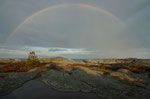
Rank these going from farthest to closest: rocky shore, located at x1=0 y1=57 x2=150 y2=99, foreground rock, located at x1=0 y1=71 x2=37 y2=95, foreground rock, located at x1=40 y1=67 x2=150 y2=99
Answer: foreground rock, located at x1=0 y1=71 x2=37 y2=95, rocky shore, located at x1=0 y1=57 x2=150 y2=99, foreground rock, located at x1=40 y1=67 x2=150 y2=99

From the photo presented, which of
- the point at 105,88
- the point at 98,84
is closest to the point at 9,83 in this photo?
the point at 98,84

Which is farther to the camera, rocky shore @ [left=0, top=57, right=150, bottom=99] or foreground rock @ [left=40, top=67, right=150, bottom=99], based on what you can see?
rocky shore @ [left=0, top=57, right=150, bottom=99]

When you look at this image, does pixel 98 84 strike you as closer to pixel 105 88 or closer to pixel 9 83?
pixel 105 88

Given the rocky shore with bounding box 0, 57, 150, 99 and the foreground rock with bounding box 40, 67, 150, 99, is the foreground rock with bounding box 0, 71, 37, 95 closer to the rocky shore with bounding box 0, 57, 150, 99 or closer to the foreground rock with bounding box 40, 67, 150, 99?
the rocky shore with bounding box 0, 57, 150, 99

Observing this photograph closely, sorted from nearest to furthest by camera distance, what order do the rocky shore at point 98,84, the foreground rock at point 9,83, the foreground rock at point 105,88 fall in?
the foreground rock at point 105,88, the rocky shore at point 98,84, the foreground rock at point 9,83

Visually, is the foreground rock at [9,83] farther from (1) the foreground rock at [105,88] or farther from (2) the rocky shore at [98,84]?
(1) the foreground rock at [105,88]

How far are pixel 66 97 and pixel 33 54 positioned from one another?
3303 cm

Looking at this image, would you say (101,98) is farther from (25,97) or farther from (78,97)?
(25,97)

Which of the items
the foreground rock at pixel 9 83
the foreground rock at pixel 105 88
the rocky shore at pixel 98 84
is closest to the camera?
the foreground rock at pixel 105 88

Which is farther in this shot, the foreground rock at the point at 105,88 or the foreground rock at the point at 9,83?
the foreground rock at the point at 9,83

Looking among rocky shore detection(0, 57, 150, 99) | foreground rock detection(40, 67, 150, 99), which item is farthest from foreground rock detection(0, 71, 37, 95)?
foreground rock detection(40, 67, 150, 99)

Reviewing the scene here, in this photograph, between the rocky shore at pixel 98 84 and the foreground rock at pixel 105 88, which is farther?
the rocky shore at pixel 98 84

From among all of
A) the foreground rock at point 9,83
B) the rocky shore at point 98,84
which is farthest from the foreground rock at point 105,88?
the foreground rock at point 9,83

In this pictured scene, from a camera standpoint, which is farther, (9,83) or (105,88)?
(9,83)
